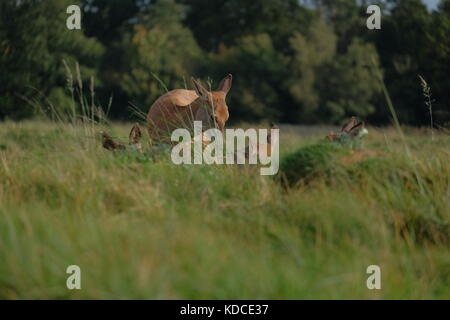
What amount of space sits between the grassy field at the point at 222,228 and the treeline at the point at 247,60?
26.1 m

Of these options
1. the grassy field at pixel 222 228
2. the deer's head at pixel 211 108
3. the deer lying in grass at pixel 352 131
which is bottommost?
the grassy field at pixel 222 228

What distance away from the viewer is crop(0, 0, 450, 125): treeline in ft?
113

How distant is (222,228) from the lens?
4406 mm

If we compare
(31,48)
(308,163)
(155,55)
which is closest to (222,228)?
(308,163)

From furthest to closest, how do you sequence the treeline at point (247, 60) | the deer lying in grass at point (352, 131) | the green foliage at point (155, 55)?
the green foliage at point (155, 55) → the treeline at point (247, 60) → the deer lying in grass at point (352, 131)

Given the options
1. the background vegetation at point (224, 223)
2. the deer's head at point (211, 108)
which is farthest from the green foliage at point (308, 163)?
the deer's head at point (211, 108)

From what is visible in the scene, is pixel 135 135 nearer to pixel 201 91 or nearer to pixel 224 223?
pixel 201 91

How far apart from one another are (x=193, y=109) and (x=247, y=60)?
116ft

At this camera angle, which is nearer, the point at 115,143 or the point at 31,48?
the point at 115,143

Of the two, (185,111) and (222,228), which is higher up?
(185,111)

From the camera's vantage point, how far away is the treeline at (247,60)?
34.3 meters

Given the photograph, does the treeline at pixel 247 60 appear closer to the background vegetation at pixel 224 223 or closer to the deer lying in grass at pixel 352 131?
the deer lying in grass at pixel 352 131

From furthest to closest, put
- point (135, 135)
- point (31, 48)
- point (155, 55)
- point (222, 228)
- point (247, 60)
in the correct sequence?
point (247, 60), point (155, 55), point (31, 48), point (135, 135), point (222, 228)

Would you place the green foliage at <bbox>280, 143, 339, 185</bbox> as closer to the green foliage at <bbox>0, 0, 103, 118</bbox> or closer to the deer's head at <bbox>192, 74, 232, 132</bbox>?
the deer's head at <bbox>192, 74, 232, 132</bbox>
